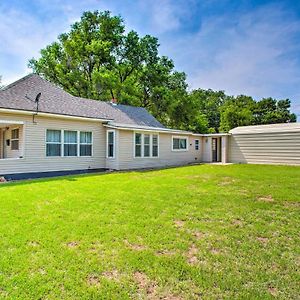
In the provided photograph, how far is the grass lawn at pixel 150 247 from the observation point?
275 cm

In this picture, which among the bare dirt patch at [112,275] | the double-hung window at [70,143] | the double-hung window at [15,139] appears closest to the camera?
the bare dirt patch at [112,275]

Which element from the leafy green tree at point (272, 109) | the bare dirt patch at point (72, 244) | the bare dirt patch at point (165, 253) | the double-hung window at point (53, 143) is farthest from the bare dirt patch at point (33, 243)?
the leafy green tree at point (272, 109)

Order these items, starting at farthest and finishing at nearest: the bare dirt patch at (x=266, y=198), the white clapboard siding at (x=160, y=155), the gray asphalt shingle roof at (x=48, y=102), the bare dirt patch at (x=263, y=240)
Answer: the white clapboard siding at (x=160, y=155) → the gray asphalt shingle roof at (x=48, y=102) → the bare dirt patch at (x=266, y=198) → the bare dirt patch at (x=263, y=240)

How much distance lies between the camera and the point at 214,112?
50.3 m

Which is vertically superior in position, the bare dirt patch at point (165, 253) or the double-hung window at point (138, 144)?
the double-hung window at point (138, 144)

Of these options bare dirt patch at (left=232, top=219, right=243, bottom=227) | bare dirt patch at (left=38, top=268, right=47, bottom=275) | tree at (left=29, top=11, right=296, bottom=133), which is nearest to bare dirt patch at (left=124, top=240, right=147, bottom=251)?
bare dirt patch at (left=38, top=268, right=47, bottom=275)

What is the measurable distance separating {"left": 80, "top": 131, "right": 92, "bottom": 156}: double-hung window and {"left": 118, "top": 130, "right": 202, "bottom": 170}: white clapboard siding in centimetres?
163

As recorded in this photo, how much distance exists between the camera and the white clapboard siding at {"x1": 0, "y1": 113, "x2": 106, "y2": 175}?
35.9 feet

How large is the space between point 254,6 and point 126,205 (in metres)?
8.76

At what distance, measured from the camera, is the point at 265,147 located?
60.2ft

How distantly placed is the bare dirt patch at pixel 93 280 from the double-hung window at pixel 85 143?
10.9 meters

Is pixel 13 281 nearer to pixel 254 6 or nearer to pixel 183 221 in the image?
pixel 183 221

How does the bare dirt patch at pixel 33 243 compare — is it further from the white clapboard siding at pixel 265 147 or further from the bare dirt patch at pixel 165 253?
the white clapboard siding at pixel 265 147

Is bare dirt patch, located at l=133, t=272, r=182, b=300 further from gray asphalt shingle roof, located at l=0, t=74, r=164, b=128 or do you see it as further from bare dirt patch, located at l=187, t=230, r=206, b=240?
gray asphalt shingle roof, located at l=0, t=74, r=164, b=128
